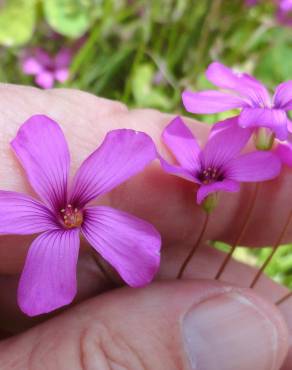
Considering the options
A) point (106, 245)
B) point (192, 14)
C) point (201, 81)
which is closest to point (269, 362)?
point (106, 245)

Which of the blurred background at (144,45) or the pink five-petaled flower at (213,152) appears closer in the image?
the pink five-petaled flower at (213,152)

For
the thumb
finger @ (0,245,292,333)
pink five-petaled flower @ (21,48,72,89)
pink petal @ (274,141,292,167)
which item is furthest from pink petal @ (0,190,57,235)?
pink five-petaled flower @ (21,48,72,89)

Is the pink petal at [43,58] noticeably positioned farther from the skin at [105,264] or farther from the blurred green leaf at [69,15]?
the skin at [105,264]

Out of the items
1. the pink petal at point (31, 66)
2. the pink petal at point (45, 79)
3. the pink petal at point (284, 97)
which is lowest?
the pink petal at point (45, 79)

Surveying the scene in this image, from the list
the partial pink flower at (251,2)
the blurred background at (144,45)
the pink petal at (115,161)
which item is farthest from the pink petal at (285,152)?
the partial pink flower at (251,2)

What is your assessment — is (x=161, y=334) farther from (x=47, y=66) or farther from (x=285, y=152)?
(x=47, y=66)

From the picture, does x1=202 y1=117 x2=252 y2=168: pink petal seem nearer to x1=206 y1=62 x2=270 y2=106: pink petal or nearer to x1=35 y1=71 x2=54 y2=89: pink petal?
x1=206 y1=62 x2=270 y2=106: pink petal

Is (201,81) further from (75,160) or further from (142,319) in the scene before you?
(142,319)

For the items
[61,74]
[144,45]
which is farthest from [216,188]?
[61,74]
